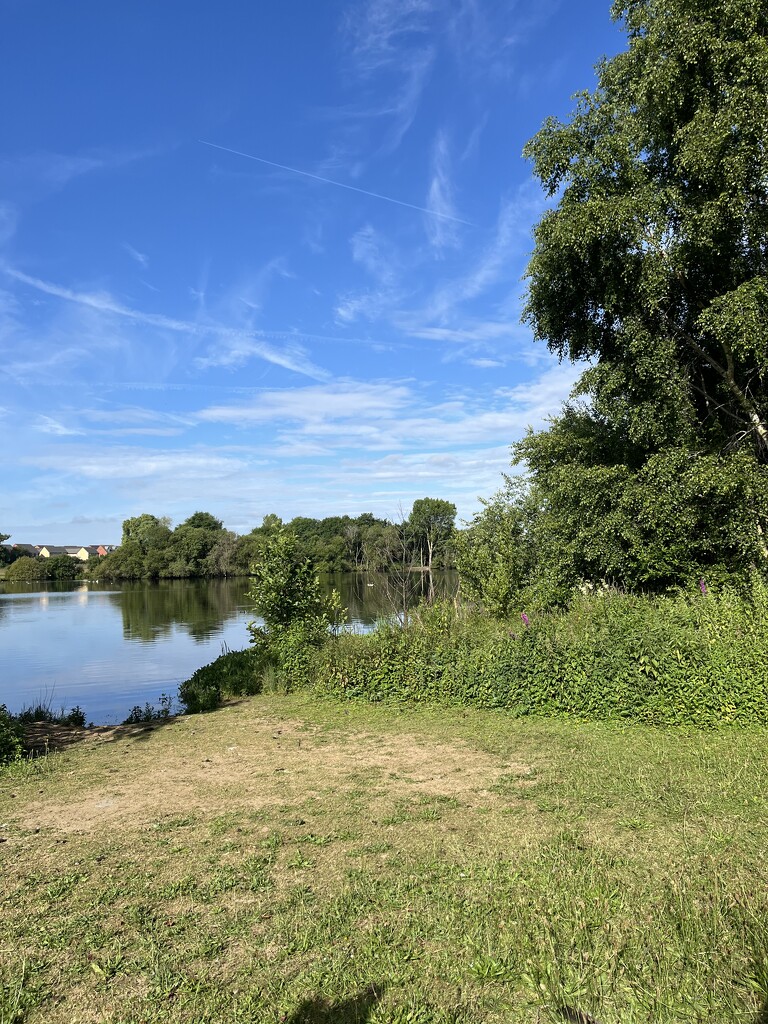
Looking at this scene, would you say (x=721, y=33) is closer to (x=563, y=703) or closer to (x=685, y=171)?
(x=685, y=171)

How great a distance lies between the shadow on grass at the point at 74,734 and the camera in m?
8.82

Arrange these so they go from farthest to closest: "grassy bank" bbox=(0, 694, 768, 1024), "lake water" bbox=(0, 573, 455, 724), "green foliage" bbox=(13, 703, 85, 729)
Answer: "lake water" bbox=(0, 573, 455, 724), "green foliage" bbox=(13, 703, 85, 729), "grassy bank" bbox=(0, 694, 768, 1024)

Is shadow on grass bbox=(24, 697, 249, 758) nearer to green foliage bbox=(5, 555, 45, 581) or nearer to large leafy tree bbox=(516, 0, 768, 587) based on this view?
large leafy tree bbox=(516, 0, 768, 587)

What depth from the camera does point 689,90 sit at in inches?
503

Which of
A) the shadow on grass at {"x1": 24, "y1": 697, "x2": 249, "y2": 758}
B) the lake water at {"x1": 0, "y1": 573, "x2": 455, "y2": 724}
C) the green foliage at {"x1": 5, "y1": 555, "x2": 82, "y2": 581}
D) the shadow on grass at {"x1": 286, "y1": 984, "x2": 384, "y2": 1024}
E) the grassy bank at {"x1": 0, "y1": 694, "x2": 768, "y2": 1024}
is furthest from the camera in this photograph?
the green foliage at {"x1": 5, "y1": 555, "x2": 82, "y2": 581}

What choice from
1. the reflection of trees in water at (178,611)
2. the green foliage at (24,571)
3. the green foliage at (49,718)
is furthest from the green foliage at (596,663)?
the green foliage at (24,571)

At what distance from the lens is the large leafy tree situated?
468 inches

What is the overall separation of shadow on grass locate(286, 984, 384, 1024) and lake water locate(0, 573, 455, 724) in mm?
11481

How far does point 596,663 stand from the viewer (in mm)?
8656

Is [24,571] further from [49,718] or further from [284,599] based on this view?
[284,599]

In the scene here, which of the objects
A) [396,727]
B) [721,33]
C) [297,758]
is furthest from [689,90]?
[297,758]

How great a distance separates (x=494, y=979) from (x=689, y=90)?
15448mm

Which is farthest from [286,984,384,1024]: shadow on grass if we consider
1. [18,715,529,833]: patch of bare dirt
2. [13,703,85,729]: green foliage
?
[13,703,85,729]: green foliage

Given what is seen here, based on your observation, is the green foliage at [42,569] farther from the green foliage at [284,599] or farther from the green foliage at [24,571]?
the green foliage at [284,599]
